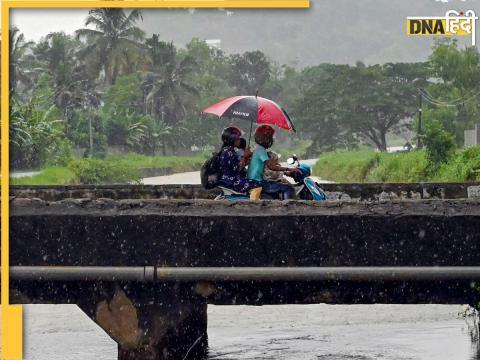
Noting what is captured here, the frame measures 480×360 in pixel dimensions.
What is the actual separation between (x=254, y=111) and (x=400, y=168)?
2763 centimetres

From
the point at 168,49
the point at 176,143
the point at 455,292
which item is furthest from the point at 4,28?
the point at 176,143

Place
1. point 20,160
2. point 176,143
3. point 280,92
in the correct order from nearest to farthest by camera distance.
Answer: point 20,160, point 176,143, point 280,92

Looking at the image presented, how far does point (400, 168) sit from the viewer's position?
1391 inches

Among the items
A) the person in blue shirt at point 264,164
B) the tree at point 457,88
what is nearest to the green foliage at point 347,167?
the tree at point 457,88

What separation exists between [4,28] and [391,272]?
2232 mm

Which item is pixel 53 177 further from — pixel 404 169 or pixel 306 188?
pixel 306 188

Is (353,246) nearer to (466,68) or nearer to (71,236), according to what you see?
(71,236)

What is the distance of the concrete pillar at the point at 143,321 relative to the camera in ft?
18.1

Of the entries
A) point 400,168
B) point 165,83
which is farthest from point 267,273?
point 165,83

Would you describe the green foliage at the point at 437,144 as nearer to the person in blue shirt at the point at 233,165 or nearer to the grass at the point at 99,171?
the grass at the point at 99,171

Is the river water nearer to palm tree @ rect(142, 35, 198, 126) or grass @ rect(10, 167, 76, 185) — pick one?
grass @ rect(10, 167, 76, 185)

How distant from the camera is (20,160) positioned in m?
44.8

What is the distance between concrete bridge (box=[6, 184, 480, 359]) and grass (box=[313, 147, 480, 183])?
1192 cm

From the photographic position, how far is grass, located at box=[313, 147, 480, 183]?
21.7 m
